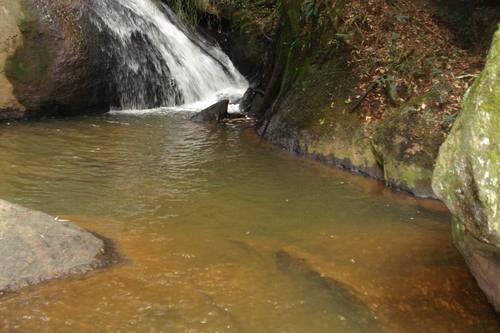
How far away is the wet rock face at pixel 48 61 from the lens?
32.8 feet

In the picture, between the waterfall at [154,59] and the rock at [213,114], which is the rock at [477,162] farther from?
the waterfall at [154,59]

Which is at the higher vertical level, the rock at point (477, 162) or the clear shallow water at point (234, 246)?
the rock at point (477, 162)

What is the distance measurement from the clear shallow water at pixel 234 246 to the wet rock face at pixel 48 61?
2.08 metres

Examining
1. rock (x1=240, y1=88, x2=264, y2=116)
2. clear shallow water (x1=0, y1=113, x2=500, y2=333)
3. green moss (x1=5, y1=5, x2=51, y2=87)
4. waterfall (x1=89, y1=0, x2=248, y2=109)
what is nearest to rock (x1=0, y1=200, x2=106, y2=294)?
clear shallow water (x1=0, y1=113, x2=500, y2=333)

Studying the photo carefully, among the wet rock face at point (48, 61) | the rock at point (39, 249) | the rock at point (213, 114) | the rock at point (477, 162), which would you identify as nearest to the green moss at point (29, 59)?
the wet rock face at point (48, 61)

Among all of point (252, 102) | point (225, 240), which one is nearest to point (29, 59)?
point (252, 102)

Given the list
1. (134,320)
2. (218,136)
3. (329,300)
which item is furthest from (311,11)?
(134,320)

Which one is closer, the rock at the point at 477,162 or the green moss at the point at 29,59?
the rock at the point at 477,162

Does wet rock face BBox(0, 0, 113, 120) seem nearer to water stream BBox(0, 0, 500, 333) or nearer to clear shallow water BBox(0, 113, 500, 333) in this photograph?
water stream BBox(0, 0, 500, 333)

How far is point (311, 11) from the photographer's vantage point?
31.1ft

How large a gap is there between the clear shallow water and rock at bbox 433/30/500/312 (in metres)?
1.13

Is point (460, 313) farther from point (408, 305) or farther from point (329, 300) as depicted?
point (329, 300)

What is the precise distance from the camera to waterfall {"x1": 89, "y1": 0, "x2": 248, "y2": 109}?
11781mm

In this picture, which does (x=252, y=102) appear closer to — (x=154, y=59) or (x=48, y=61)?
(x=154, y=59)
